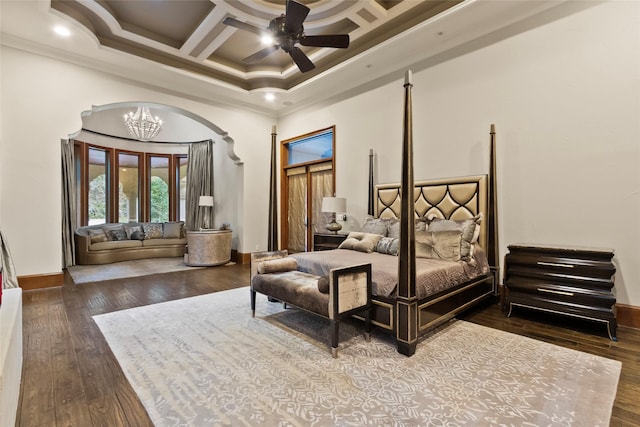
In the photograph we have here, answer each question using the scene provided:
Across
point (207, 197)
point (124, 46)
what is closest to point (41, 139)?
point (124, 46)

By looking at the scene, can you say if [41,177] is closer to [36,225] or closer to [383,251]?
[36,225]

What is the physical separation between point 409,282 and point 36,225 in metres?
5.24

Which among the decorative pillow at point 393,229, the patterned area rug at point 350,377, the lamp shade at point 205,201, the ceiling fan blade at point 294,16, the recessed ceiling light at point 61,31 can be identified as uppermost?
the recessed ceiling light at point 61,31

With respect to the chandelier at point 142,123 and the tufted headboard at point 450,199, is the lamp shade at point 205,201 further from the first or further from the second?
the tufted headboard at point 450,199

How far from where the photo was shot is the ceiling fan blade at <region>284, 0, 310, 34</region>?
2.81 m

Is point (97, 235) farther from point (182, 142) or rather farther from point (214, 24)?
point (214, 24)

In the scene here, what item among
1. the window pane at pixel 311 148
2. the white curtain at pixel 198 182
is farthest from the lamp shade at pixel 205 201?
the window pane at pixel 311 148

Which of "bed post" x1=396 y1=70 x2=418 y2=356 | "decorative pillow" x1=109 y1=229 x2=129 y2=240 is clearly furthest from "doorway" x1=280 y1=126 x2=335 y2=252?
"decorative pillow" x1=109 y1=229 x2=129 y2=240

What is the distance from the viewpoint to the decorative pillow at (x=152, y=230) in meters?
7.71

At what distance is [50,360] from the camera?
234 cm

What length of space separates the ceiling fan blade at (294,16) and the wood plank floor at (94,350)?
3.38 meters

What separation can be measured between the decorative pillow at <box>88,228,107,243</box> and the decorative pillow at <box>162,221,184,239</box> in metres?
1.31

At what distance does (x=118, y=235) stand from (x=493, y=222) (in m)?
8.00

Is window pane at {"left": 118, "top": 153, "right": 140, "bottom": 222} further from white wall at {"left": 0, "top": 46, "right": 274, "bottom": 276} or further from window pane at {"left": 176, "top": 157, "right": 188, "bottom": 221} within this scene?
white wall at {"left": 0, "top": 46, "right": 274, "bottom": 276}
